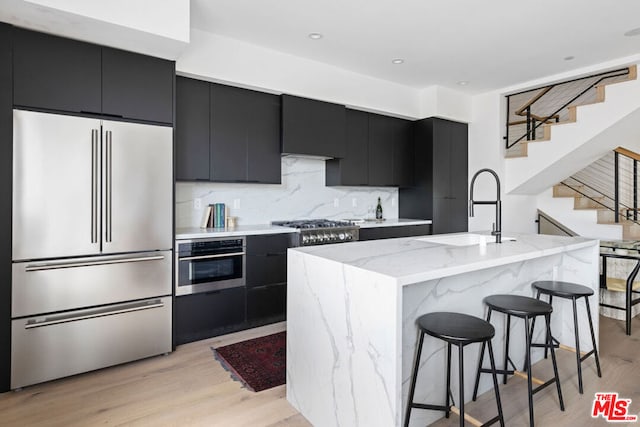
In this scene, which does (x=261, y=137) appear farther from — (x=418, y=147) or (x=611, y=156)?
(x=611, y=156)

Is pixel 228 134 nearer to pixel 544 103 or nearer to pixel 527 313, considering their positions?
pixel 527 313

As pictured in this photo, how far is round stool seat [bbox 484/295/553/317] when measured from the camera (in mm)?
2010

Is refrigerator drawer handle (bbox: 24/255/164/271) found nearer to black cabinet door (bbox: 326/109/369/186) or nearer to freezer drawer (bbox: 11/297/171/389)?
freezer drawer (bbox: 11/297/171/389)

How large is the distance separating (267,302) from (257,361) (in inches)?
33.0

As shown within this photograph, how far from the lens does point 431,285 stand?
79.5 inches

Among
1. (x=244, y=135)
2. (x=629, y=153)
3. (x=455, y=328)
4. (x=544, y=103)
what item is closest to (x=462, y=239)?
(x=455, y=328)

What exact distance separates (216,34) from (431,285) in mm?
2915

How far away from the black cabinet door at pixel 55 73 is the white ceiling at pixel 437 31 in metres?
0.92

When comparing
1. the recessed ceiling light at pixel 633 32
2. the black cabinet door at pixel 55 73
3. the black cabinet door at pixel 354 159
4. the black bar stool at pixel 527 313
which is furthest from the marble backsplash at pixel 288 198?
the recessed ceiling light at pixel 633 32

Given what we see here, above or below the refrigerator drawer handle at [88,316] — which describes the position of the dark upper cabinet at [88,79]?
above

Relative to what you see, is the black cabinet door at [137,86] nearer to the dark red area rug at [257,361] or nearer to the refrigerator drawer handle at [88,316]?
the refrigerator drawer handle at [88,316]

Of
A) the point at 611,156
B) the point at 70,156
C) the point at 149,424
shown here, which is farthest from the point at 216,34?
the point at 611,156

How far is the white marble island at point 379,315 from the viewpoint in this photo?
5.15ft

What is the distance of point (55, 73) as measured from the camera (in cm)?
248
